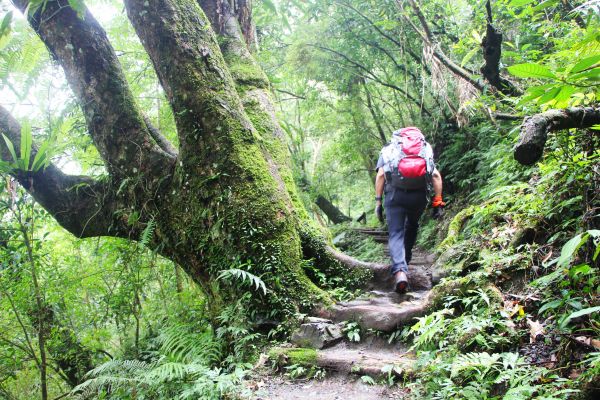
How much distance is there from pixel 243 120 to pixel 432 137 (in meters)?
6.24

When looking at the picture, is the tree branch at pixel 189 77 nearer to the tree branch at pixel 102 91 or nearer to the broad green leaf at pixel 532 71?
the tree branch at pixel 102 91

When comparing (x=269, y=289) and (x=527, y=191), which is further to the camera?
(x=527, y=191)

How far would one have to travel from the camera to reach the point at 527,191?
4438 mm

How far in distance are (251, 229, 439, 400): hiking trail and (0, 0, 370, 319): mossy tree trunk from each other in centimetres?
41

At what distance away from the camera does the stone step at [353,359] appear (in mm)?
3068

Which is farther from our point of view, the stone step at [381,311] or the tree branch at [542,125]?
the stone step at [381,311]

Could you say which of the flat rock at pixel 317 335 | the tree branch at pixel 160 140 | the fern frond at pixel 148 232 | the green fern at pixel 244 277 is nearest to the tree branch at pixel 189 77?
the tree branch at pixel 160 140

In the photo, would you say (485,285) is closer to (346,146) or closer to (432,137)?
(432,137)

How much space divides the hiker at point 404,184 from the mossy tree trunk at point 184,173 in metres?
0.77

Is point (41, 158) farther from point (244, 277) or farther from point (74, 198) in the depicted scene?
point (244, 277)

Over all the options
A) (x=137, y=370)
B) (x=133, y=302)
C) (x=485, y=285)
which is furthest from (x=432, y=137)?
(x=137, y=370)

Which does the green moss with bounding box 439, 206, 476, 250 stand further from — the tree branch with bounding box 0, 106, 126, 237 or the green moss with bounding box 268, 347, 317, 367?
the tree branch with bounding box 0, 106, 126, 237

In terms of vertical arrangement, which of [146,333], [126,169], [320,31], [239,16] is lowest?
[146,333]

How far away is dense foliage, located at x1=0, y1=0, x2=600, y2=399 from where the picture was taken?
2.38 metres
